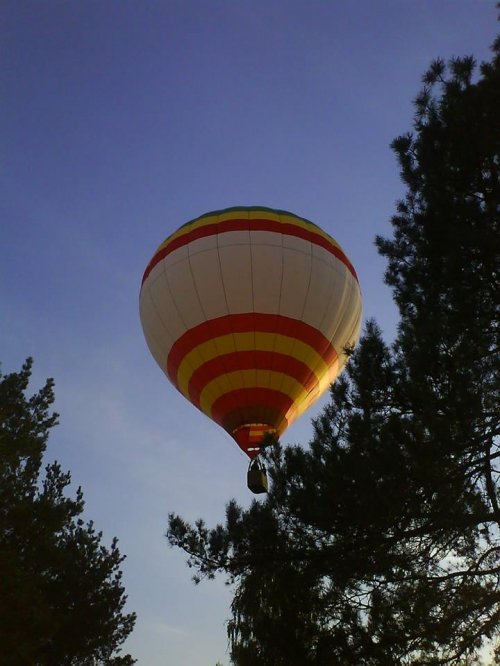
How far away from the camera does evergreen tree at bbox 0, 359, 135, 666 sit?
907 cm

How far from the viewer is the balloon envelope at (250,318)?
40.2ft

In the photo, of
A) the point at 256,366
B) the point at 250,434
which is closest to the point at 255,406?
the point at 250,434

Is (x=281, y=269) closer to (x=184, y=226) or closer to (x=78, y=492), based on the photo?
(x=184, y=226)

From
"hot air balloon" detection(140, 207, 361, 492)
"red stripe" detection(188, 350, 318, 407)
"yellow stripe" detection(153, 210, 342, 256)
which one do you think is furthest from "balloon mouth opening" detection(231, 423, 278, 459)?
"yellow stripe" detection(153, 210, 342, 256)

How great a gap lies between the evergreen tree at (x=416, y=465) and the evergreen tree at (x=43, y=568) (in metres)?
3.63

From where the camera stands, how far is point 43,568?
10.1 m

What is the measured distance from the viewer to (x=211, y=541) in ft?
27.3

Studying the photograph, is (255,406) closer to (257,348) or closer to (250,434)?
(250,434)

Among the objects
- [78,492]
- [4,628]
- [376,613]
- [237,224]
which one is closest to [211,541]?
[376,613]

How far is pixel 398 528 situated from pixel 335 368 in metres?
6.38

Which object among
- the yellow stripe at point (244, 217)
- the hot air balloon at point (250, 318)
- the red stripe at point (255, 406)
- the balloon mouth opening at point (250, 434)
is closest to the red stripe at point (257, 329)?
the hot air balloon at point (250, 318)

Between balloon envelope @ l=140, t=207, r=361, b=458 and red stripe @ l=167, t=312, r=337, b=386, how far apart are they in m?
0.02

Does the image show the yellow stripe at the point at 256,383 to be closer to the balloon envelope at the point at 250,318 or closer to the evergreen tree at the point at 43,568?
the balloon envelope at the point at 250,318

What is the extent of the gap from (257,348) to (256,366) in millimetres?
362
